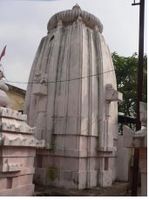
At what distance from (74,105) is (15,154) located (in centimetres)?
522

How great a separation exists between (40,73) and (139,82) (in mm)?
6654

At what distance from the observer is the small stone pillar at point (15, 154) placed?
8867mm

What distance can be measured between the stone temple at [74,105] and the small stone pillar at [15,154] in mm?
3528

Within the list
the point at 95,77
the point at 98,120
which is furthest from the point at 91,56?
the point at 98,120

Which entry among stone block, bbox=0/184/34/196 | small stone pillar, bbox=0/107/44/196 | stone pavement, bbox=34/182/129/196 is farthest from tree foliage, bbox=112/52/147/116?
stone block, bbox=0/184/34/196

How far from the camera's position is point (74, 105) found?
14.1 m

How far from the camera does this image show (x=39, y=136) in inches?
566

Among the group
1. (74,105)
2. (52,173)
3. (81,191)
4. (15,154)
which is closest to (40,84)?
(74,105)

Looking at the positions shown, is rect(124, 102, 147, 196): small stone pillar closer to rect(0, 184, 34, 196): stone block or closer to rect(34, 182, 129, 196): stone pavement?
rect(0, 184, 34, 196): stone block

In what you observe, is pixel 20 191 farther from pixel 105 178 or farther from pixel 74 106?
pixel 105 178

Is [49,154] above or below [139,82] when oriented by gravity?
below

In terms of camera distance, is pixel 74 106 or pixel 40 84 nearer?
pixel 74 106

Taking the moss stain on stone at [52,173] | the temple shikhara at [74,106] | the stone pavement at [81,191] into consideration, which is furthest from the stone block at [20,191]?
the moss stain on stone at [52,173]

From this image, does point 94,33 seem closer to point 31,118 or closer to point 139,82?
point 31,118
